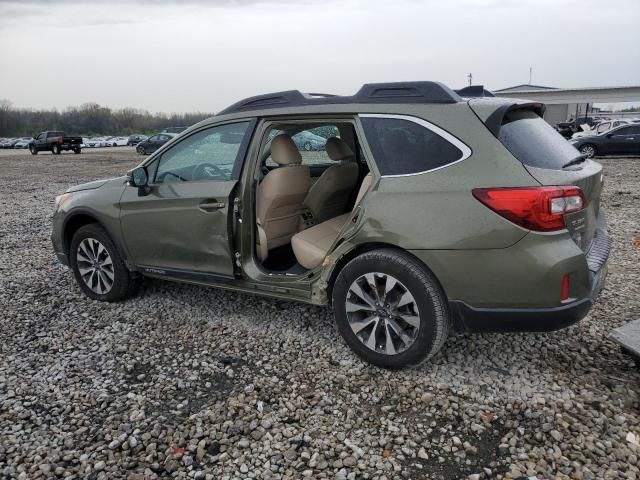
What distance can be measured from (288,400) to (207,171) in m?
1.96

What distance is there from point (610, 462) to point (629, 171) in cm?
1545

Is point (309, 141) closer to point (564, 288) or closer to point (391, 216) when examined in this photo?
point (391, 216)

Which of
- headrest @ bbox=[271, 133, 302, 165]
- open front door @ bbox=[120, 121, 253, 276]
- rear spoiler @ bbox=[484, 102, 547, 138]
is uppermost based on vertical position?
rear spoiler @ bbox=[484, 102, 547, 138]

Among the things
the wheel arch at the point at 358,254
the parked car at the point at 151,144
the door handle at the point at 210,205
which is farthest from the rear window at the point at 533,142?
the parked car at the point at 151,144

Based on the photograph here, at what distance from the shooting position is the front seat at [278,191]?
4.13 metres

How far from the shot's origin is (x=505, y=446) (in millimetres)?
2688

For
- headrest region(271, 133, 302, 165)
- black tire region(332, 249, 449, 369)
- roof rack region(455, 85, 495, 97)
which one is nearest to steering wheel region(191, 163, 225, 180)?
→ headrest region(271, 133, 302, 165)

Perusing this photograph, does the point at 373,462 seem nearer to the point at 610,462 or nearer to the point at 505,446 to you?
the point at 505,446

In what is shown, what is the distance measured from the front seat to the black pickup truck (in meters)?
37.7

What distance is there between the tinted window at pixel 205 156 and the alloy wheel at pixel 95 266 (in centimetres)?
100

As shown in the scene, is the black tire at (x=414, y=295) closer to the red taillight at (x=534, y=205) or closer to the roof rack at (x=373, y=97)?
the red taillight at (x=534, y=205)

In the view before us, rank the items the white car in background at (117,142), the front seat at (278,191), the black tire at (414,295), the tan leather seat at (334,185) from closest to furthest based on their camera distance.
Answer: the black tire at (414,295)
the front seat at (278,191)
the tan leather seat at (334,185)
the white car in background at (117,142)

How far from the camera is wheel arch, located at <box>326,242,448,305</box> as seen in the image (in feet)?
10.3

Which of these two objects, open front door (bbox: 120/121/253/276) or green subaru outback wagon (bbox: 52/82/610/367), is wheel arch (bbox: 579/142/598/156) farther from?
open front door (bbox: 120/121/253/276)
